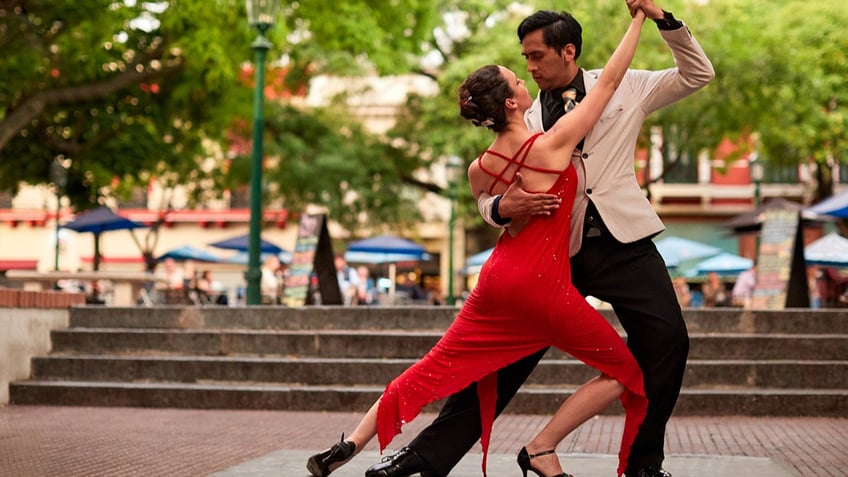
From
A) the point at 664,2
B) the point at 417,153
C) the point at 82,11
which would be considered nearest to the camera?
the point at 82,11

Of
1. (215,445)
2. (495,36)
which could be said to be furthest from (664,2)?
(215,445)

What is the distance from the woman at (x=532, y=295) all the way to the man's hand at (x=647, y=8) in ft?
0.10

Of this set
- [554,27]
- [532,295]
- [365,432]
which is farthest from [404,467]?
[554,27]

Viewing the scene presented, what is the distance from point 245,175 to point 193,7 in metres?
13.7

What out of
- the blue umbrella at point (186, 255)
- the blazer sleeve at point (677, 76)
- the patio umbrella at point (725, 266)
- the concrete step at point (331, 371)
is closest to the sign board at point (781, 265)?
the concrete step at point (331, 371)

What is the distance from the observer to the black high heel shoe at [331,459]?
16.7 ft

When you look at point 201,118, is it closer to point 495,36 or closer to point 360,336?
point 495,36

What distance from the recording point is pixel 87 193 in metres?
25.9

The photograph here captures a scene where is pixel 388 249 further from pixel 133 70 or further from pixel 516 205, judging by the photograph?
pixel 516 205

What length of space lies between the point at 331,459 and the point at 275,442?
2685 mm

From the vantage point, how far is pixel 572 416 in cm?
496

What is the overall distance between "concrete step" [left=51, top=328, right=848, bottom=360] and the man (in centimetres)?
554

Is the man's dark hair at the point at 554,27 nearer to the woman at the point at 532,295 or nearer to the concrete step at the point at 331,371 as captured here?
the woman at the point at 532,295

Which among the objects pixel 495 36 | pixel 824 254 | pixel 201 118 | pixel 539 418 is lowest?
pixel 539 418
